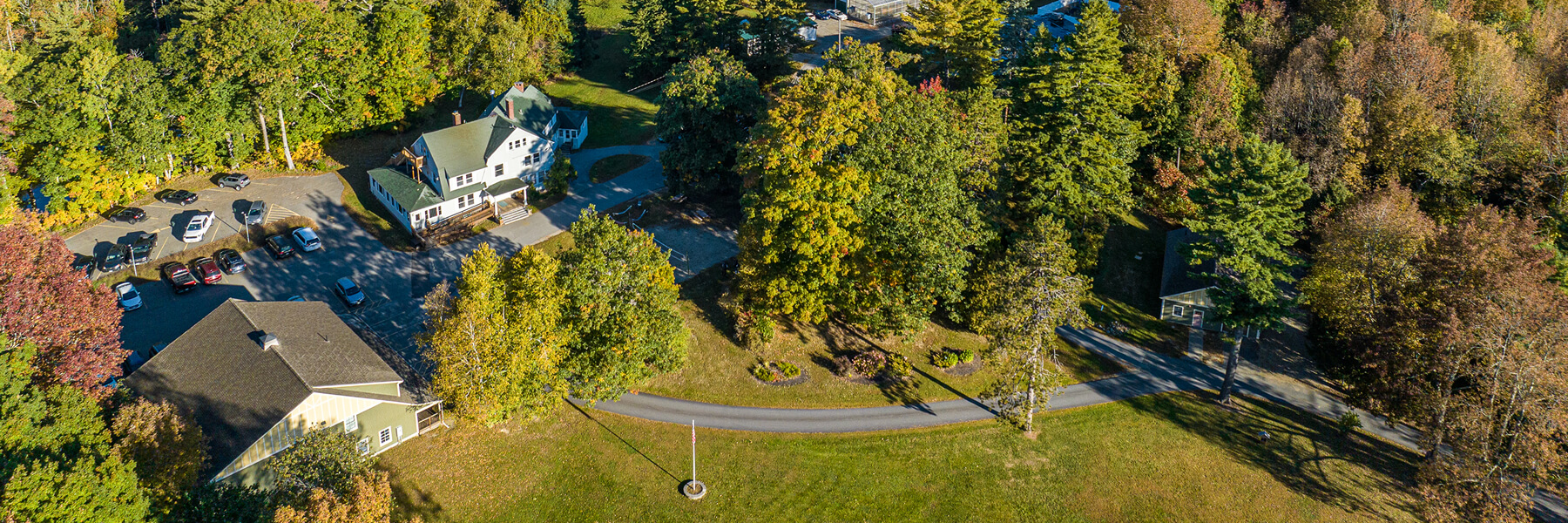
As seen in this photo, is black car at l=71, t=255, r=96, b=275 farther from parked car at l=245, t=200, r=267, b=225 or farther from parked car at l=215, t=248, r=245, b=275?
parked car at l=245, t=200, r=267, b=225

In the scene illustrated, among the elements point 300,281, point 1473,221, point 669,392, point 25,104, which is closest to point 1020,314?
point 669,392

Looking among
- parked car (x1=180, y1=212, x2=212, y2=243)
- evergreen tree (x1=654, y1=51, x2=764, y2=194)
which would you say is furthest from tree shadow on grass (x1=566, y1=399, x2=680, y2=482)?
parked car (x1=180, y1=212, x2=212, y2=243)

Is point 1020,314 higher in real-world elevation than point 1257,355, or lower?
higher

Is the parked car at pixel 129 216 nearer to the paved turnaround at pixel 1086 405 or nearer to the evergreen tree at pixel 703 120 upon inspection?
the evergreen tree at pixel 703 120

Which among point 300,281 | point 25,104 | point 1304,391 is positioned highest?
point 25,104

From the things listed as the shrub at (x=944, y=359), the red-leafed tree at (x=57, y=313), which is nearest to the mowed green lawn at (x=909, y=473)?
the shrub at (x=944, y=359)

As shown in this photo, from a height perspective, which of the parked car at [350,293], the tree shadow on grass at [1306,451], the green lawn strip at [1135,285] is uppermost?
the parked car at [350,293]

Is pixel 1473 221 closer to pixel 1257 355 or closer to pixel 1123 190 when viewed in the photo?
pixel 1257 355
